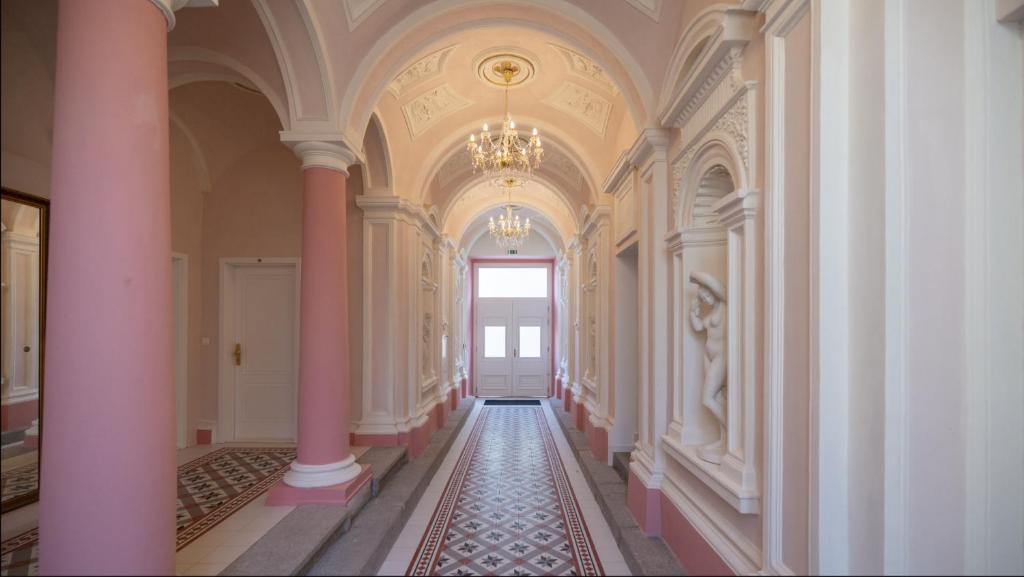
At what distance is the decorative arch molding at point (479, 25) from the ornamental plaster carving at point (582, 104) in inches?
58.9

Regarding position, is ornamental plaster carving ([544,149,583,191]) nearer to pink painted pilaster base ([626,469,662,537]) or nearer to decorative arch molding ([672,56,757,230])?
decorative arch molding ([672,56,757,230])

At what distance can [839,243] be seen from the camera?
6.92 feet

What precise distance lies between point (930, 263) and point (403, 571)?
3.64 m

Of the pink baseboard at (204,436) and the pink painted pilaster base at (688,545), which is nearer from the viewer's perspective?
the pink painted pilaster base at (688,545)

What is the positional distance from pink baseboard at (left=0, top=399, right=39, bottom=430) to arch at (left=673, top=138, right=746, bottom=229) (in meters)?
4.91

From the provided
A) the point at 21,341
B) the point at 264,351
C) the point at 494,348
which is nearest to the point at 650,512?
the point at 21,341

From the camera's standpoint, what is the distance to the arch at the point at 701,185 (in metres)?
3.43

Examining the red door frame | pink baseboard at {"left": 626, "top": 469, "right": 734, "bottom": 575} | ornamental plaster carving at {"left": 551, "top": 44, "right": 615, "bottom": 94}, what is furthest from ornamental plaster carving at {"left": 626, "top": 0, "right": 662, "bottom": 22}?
the red door frame

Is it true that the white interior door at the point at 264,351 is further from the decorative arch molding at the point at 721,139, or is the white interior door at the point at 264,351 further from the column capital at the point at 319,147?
the decorative arch molding at the point at 721,139

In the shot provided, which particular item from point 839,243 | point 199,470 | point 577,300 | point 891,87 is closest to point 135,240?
point 839,243

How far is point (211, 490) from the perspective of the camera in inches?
197

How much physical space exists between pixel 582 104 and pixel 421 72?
2099 millimetres

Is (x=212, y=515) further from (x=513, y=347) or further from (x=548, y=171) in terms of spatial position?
(x=513, y=347)

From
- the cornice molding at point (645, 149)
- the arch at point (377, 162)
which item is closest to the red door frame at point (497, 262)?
the arch at point (377, 162)
